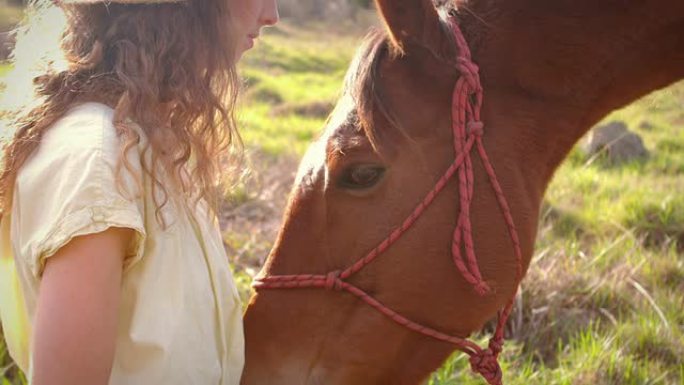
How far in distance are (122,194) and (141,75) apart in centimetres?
29

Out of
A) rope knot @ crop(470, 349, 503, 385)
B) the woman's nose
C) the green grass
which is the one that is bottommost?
rope knot @ crop(470, 349, 503, 385)

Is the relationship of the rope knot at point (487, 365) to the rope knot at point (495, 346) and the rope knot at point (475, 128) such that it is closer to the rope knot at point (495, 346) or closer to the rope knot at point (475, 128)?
the rope knot at point (495, 346)

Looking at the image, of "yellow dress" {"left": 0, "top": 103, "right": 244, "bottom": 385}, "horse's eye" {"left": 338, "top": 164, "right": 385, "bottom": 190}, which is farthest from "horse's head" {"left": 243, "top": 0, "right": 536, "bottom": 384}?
"yellow dress" {"left": 0, "top": 103, "right": 244, "bottom": 385}

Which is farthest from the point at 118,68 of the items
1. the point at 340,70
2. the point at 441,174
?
the point at 340,70

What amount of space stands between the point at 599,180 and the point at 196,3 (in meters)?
4.27

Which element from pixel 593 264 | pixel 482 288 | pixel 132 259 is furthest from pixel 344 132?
pixel 593 264

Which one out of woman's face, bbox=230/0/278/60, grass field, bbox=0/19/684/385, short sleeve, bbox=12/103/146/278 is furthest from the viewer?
grass field, bbox=0/19/684/385

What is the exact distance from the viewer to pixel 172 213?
1.49m

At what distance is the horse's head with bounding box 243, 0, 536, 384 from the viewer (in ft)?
5.57

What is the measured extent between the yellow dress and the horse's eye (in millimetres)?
332

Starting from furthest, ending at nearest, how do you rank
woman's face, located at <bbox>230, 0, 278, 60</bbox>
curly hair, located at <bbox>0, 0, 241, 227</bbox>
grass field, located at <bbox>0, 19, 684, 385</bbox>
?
grass field, located at <bbox>0, 19, 684, 385</bbox>
woman's face, located at <bbox>230, 0, 278, 60</bbox>
curly hair, located at <bbox>0, 0, 241, 227</bbox>

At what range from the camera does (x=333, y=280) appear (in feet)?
5.63

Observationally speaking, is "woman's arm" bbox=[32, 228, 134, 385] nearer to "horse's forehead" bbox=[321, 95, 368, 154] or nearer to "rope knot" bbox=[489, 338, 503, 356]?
"horse's forehead" bbox=[321, 95, 368, 154]

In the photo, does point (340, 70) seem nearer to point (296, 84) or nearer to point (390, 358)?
point (296, 84)
